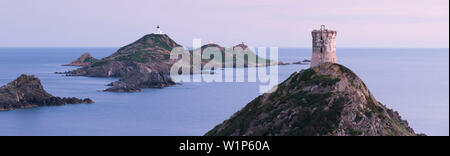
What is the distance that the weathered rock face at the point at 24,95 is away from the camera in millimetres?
103213

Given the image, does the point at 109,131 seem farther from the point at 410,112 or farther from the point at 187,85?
the point at 187,85

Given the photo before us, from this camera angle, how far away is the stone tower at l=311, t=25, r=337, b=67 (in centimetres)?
5541

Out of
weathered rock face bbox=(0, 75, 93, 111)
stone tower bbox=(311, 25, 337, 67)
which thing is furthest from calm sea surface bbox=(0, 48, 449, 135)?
stone tower bbox=(311, 25, 337, 67)

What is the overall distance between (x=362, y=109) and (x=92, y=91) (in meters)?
109

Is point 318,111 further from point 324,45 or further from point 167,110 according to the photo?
point 167,110

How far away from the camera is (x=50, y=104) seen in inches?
4313

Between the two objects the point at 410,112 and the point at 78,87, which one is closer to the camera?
the point at 410,112

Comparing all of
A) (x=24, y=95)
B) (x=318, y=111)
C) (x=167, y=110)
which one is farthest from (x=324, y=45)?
(x=24, y=95)

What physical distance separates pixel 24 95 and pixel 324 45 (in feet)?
241

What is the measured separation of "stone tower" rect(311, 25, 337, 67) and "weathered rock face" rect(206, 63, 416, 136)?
1.89m

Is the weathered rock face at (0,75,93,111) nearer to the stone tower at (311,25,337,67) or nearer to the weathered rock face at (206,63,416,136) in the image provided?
the weathered rock face at (206,63,416,136)

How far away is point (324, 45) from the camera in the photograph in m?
55.7

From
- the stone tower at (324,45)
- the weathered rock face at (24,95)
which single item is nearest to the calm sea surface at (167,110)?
the weathered rock face at (24,95)
